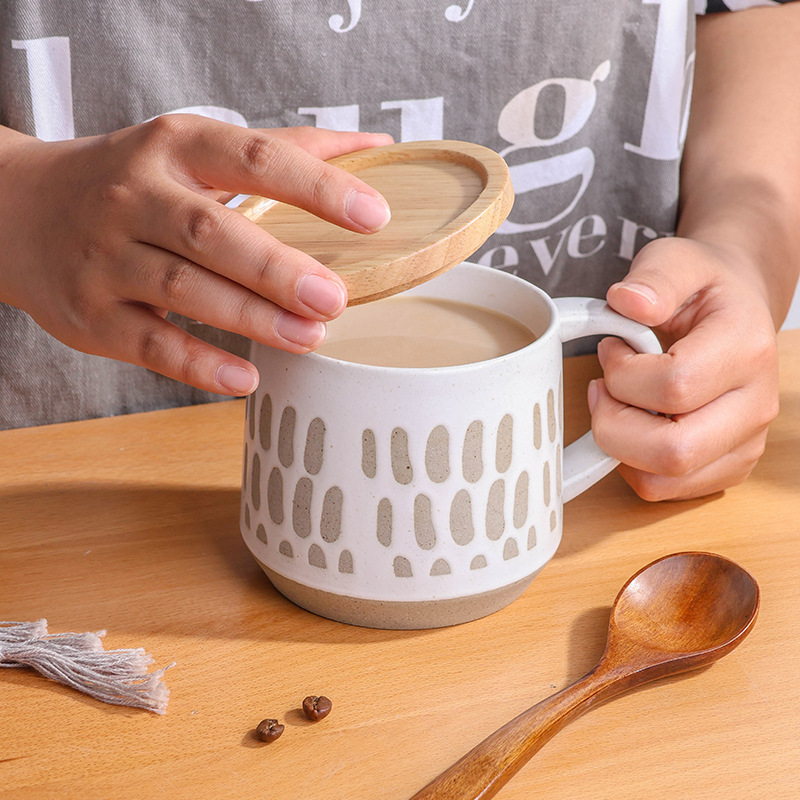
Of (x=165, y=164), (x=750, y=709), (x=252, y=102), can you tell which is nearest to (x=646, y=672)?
(x=750, y=709)

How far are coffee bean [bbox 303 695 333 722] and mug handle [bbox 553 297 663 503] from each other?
0.18m

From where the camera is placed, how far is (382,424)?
0.42 meters

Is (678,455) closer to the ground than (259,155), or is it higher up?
closer to the ground

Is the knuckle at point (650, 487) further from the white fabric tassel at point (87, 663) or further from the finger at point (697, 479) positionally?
the white fabric tassel at point (87, 663)

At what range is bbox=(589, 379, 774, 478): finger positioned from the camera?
0.54 metres

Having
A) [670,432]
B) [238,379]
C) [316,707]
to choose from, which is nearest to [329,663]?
[316,707]

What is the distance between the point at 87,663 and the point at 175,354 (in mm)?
164

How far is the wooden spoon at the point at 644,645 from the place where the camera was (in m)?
0.38

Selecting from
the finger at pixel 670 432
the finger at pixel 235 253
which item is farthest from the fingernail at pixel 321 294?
the finger at pixel 670 432

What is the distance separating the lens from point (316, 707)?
0.42m

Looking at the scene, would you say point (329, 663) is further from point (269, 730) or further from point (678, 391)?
point (678, 391)

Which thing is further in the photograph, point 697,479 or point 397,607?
point 697,479

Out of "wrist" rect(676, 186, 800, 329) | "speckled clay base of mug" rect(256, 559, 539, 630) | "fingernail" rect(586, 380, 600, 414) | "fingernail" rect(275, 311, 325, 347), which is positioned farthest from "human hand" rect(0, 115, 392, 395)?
"wrist" rect(676, 186, 800, 329)

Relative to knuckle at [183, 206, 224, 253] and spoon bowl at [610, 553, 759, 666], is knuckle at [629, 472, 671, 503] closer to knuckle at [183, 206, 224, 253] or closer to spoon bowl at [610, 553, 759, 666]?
spoon bowl at [610, 553, 759, 666]
